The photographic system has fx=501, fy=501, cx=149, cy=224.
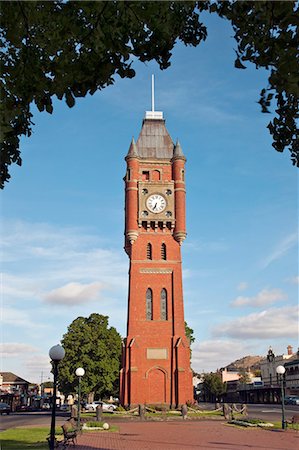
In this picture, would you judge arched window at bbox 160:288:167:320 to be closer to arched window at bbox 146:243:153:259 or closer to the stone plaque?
the stone plaque

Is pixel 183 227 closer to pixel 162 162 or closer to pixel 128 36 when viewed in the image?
pixel 162 162

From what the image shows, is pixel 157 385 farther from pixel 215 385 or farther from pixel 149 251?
pixel 215 385

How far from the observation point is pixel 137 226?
147 ft

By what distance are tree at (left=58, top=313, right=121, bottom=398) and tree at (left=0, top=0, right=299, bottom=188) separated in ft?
168

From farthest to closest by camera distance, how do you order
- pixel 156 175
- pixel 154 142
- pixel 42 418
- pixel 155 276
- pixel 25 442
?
pixel 154 142 < pixel 156 175 < pixel 155 276 < pixel 42 418 < pixel 25 442

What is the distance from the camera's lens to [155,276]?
4381 centimetres

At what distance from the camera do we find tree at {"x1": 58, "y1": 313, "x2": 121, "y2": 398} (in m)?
54.8

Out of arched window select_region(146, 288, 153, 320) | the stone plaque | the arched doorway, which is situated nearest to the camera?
the arched doorway

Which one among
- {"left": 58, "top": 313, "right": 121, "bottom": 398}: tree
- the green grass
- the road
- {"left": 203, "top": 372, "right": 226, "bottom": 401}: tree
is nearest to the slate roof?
{"left": 58, "top": 313, "right": 121, "bottom": 398}: tree

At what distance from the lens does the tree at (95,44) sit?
547 centimetres

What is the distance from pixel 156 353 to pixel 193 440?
2237 cm

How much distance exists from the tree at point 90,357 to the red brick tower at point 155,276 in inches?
557

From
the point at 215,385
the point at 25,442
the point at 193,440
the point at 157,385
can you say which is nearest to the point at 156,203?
the point at 157,385

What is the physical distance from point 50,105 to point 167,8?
1791mm
